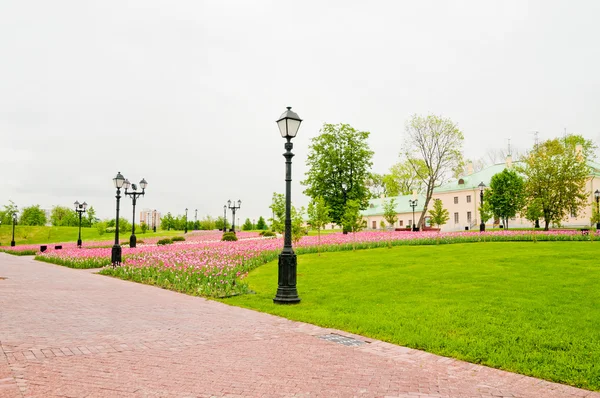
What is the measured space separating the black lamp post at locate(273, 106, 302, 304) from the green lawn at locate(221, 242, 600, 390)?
427 mm

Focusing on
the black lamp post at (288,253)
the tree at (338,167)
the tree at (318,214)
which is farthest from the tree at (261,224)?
the black lamp post at (288,253)

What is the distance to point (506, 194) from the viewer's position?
1703 inches

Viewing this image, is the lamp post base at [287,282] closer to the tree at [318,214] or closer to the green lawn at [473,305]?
the green lawn at [473,305]

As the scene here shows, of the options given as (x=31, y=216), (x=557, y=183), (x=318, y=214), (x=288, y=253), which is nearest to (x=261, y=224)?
(x=31, y=216)

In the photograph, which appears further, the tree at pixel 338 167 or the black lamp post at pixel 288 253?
the tree at pixel 338 167

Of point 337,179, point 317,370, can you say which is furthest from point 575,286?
point 337,179

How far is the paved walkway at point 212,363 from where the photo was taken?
4406mm

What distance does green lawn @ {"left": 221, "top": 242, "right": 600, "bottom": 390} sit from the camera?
18.8 ft

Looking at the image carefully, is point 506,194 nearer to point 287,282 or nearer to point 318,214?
point 318,214

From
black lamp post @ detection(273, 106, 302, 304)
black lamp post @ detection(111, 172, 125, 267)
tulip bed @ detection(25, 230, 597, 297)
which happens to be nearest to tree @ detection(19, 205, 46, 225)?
tulip bed @ detection(25, 230, 597, 297)

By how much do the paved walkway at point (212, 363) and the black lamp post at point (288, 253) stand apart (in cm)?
153

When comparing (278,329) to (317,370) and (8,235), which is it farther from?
(8,235)

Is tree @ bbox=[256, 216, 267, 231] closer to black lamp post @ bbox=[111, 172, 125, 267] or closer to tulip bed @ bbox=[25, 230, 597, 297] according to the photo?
tulip bed @ bbox=[25, 230, 597, 297]

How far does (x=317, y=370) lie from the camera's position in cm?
515
